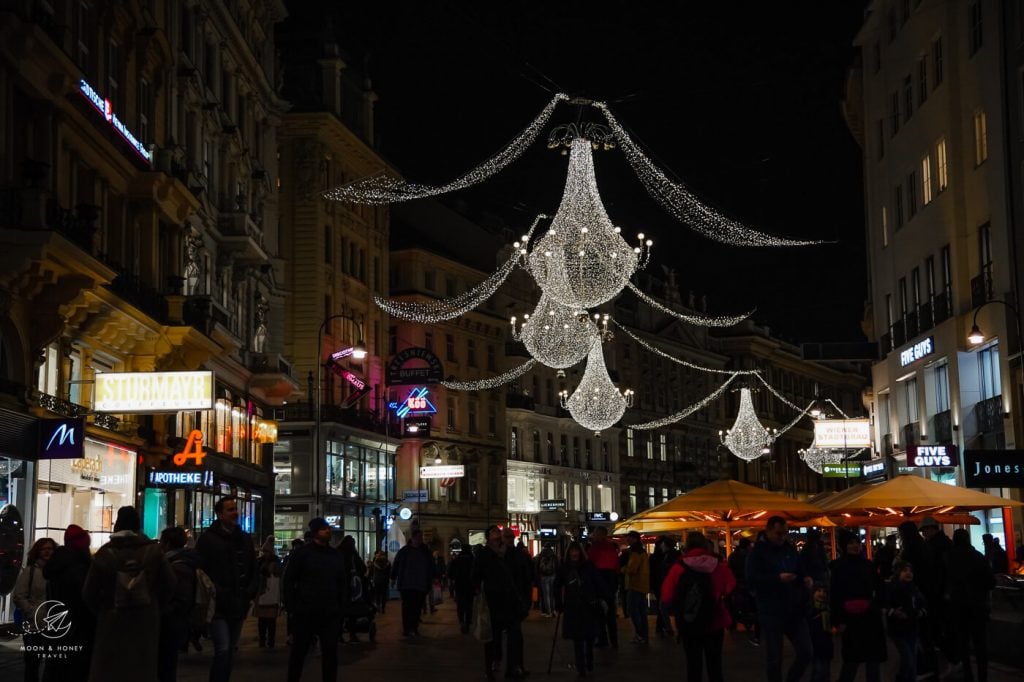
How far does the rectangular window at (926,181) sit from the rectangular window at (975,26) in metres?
4.55

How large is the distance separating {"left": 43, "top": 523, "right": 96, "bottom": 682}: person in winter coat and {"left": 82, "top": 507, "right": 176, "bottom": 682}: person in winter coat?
1234 millimetres

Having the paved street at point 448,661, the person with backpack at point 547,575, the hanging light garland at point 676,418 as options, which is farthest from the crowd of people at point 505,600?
the hanging light garland at point 676,418

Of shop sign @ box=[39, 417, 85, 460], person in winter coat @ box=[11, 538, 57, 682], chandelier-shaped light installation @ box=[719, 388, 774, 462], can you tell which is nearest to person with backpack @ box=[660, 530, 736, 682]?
person in winter coat @ box=[11, 538, 57, 682]

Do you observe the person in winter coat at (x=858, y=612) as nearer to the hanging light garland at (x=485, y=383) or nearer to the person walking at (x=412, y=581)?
the person walking at (x=412, y=581)

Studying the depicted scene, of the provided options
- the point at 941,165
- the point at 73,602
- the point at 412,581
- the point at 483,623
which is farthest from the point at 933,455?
the point at 73,602

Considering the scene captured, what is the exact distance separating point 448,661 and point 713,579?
763 cm

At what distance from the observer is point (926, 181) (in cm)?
4141

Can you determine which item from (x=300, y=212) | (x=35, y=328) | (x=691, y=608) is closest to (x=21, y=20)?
(x=35, y=328)

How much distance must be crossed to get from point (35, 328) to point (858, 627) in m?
17.1

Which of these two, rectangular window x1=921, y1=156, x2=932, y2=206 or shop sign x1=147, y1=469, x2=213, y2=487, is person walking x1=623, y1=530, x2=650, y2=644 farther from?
rectangular window x1=921, y1=156, x2=932, y2=206

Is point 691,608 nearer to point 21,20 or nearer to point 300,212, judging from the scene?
point 21,20

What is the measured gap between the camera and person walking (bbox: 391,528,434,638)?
26.5m

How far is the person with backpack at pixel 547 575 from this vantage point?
32188mm

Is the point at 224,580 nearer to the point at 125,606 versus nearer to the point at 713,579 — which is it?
the point at 125,606
